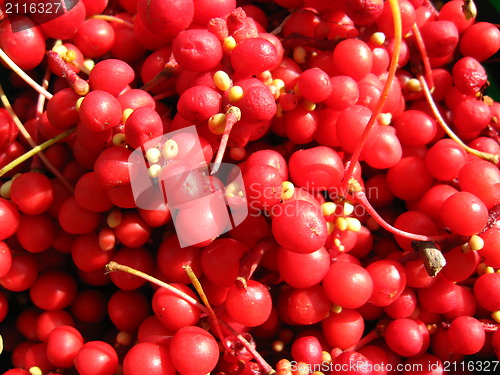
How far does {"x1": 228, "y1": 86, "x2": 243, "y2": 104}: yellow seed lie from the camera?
1.73 feet

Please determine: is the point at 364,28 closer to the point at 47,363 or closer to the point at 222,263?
the point at 222,263

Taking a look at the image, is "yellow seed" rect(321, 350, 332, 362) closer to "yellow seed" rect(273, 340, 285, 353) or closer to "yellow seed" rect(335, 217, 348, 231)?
"yellow seed" rect(273, 340, 285, 353)

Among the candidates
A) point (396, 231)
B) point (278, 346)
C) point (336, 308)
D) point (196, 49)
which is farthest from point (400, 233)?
point (196, 49)

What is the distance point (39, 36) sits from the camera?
62cm

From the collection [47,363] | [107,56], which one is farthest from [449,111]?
[47,363]

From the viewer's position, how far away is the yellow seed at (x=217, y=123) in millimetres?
517

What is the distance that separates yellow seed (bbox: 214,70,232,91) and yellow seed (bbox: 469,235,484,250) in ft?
1.17

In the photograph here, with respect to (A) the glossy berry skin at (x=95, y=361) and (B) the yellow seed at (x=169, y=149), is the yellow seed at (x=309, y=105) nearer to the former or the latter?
(B) the yellow seed at (x=169, y=149)

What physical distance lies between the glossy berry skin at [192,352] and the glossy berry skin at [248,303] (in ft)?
0.15

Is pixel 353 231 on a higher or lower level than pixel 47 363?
higher

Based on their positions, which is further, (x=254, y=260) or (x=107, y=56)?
(x=107, y=56)

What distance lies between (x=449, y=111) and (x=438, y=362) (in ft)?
1.25

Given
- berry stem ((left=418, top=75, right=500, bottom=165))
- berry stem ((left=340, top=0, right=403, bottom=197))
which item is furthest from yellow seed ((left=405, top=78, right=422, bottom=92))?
berry stem ((left=340, top=0, right=403, bottom=197))

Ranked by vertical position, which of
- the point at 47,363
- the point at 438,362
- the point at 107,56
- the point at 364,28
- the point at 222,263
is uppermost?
the point at 364,28
